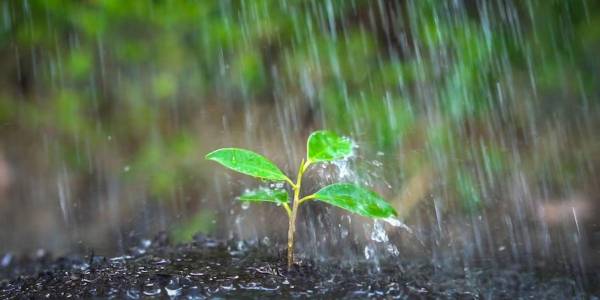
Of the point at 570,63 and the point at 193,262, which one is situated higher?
the point at 570,63

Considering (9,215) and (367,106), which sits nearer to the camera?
(367,106)

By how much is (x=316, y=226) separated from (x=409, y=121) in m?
0.69

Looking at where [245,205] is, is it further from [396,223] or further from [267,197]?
[267,197]

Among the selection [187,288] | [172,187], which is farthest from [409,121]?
[187,288]

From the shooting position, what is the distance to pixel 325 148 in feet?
2.93

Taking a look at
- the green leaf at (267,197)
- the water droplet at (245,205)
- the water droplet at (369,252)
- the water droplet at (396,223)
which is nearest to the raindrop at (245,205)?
the water droplet at (245,205)

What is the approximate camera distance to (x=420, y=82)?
1.85 metres

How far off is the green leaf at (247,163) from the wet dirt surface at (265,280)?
166 millimetres

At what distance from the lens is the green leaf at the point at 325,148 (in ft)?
2.89

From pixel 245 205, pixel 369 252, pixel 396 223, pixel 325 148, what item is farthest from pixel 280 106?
pixel 325 148

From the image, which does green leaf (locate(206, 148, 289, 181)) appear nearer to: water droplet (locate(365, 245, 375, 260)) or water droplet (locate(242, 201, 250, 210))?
water droplet (locate(365, 245, 375, 260))

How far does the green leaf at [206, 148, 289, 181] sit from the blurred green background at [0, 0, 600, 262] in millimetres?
549

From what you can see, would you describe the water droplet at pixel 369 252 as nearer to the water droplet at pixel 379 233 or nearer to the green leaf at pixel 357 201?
the water droplet at pixel 379 233

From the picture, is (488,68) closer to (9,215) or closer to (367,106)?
(367,106)
